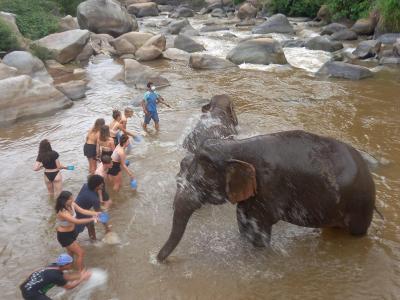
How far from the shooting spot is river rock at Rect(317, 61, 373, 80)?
15.8 metres

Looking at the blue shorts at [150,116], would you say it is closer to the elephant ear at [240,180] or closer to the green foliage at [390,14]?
the elephant ear at [240,180]

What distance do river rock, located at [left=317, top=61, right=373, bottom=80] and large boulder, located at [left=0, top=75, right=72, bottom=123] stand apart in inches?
362

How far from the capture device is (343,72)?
1596cm

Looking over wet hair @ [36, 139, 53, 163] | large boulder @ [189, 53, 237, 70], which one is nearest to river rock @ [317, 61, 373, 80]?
large boulder @ [189, 53, 237, 70]

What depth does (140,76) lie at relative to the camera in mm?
16453

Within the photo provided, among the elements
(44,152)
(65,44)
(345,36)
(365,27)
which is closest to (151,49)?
(65,44)

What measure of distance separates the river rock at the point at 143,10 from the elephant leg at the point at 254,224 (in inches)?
1352

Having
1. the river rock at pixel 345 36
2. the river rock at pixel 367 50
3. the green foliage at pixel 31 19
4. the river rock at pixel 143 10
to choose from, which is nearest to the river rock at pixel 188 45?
the green foliage at pixel 31 19

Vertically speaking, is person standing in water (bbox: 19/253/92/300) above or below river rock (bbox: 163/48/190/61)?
above

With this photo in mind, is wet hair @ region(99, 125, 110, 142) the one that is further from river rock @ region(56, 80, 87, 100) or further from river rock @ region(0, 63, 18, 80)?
river rock @ region(0, 63, 18, 80)

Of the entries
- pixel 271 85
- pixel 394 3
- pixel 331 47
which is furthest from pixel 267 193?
pixel 394 3

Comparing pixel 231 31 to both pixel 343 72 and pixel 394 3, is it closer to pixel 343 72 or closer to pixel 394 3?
pixel 394 3

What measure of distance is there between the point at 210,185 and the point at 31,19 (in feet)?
66.4

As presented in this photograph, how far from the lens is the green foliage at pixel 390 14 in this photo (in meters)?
20.2
